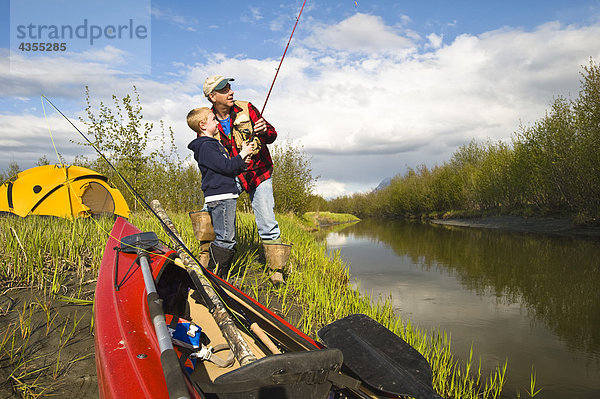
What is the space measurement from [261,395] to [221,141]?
3089 millimetres

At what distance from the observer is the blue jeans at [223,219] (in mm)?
3783

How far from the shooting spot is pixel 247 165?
3980mm

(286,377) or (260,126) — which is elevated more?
(260,126)

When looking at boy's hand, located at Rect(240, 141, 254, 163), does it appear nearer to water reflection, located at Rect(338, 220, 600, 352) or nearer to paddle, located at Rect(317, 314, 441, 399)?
paddle, located at Rect(317, 314, 441, 399)

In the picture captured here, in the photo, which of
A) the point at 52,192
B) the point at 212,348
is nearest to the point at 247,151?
the point at 212,348

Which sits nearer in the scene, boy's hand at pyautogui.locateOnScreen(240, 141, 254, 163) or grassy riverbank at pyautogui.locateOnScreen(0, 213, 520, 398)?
grassy riverbank at pyautogui.locateOnScreen(0, 213, 520, 398)

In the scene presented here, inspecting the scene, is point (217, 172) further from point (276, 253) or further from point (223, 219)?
point (276, 253)

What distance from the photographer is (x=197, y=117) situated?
377cm

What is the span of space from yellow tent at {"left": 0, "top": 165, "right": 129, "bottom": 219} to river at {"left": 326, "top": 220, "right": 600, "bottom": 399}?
6244 mm

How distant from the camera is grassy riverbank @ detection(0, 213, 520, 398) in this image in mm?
2635

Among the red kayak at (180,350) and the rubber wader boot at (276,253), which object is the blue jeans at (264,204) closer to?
the rubber wader boot at (276,253)

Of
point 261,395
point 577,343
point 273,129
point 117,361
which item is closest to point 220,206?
point 273,129

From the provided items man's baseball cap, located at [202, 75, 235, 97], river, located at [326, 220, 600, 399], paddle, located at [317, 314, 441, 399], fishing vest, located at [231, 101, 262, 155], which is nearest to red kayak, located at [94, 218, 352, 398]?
paddle, located at [317, 314, 441, 399]

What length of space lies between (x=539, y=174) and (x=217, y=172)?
67.5 ft
